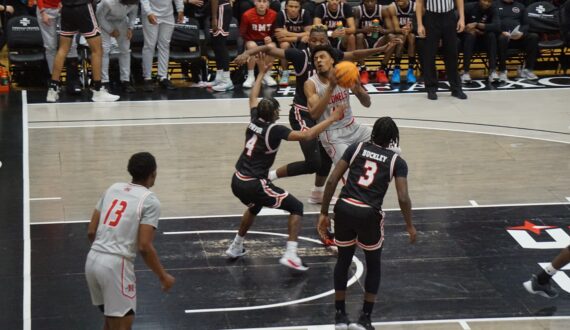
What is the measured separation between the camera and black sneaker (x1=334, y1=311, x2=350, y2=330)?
7836mm

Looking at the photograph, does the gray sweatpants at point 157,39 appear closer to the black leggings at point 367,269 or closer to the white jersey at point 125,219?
the black leggings at point 367,269

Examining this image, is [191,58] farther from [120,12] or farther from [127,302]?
[127,302]

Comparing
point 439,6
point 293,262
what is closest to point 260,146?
point 293,262

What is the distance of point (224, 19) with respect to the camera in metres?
16.7

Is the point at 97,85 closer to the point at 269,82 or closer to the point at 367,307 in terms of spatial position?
the point at 269,82

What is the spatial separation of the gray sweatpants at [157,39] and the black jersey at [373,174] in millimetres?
9294

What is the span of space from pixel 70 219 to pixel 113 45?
6.68m

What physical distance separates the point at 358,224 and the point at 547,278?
6.02ft

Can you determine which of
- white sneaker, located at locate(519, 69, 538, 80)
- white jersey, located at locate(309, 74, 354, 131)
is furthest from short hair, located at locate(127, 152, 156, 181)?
white sneaker, located at locate(519, 69, 538, 80)

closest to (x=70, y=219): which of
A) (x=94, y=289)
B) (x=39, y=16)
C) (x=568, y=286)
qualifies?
(x=94, y=289)

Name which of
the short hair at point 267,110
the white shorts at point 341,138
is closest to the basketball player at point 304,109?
the white shorts at point 341,138

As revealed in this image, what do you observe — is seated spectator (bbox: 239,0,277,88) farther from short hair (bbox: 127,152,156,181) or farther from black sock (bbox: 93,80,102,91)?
short hair (bbox: 127,152,156,181)

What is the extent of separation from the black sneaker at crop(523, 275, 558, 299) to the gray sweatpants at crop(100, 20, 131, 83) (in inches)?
371

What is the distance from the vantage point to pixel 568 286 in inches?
345
